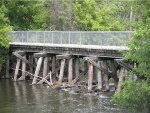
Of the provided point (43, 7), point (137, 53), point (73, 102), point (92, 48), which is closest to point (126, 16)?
point (43, 7)

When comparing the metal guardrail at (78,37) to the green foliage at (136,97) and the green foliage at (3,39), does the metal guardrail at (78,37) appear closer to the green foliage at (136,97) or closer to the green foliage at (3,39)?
the green foliage at (3,39)

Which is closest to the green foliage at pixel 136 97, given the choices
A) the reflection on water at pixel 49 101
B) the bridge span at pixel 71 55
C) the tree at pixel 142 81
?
the tree at pixel 142 81

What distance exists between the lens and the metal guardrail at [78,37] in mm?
25631

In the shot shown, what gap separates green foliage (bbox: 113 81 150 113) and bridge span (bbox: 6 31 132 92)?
5413mm

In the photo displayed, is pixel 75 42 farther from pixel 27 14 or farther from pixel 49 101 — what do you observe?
pixel 27 14

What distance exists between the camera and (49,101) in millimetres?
25109

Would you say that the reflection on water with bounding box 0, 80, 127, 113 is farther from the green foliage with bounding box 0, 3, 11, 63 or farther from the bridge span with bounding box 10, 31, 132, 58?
the green foliage with bounding box 0, 3, 11, 63

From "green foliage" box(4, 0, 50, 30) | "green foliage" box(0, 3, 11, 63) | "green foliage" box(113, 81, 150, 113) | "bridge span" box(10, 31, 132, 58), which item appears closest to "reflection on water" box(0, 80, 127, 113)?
"bridge span" box(10, 31, 132, 58)

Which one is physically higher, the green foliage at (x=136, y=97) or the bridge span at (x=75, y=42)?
the bridge span at (x=75, y=42)

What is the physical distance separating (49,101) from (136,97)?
875cm

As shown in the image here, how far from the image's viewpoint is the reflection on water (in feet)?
73.9

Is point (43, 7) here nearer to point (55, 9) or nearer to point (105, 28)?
point (55, 9)

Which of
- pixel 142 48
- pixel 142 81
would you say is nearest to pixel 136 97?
pixel 142 81

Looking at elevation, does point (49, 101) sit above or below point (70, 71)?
below
